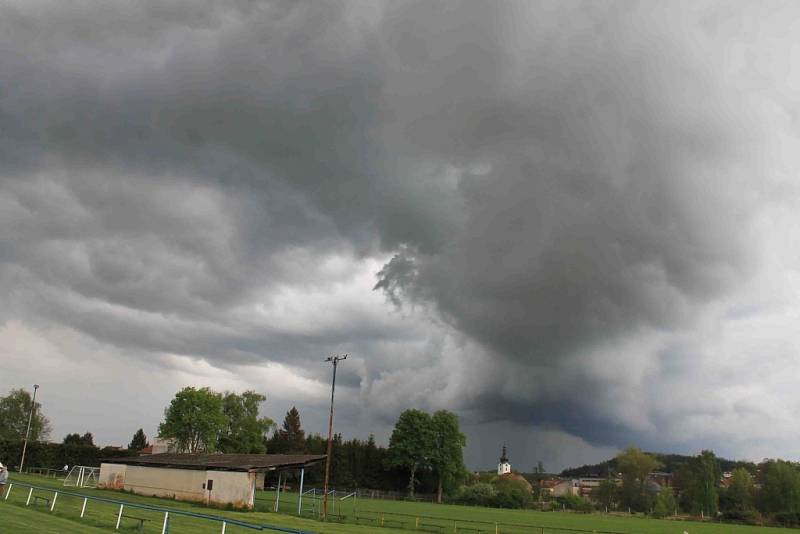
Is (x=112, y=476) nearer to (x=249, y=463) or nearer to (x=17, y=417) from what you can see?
(x=249, y=463)

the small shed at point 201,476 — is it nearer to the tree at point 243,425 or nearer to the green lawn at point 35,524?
the green lawn at point 35,524

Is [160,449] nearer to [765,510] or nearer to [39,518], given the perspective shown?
[765,510]

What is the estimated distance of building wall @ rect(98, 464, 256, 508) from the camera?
49.3m

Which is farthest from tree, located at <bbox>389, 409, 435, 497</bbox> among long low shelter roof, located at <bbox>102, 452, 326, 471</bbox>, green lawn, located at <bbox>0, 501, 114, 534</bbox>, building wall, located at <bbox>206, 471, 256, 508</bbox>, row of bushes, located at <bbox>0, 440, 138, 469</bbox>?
green lawn, located at <bbox>0, 501, 114, 534</bbox>

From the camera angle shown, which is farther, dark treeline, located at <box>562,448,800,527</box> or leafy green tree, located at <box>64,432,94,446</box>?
leafy green tree, located at <box>64,432,94,446</box>

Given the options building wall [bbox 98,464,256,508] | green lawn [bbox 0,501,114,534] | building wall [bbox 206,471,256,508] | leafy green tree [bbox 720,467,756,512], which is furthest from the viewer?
leafy green tree [bbox 720,467,756,512]

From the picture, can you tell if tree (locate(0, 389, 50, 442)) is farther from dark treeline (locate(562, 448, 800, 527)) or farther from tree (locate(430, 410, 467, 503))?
dark treeline (locate(562, 448, 800, 527))

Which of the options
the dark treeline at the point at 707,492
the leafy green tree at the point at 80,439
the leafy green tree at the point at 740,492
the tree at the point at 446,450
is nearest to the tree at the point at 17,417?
the leafy green tree at the point at 80,439

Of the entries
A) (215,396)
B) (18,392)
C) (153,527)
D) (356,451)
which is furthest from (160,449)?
(153,527)

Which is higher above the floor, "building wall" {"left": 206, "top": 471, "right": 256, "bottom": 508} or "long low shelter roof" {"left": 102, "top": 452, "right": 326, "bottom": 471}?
"long low shelter roof" {"left": 102, "top": 452, "right": 326, "bottom": 471}

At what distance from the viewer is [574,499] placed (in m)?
117

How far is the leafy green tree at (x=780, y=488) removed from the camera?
108688 mm

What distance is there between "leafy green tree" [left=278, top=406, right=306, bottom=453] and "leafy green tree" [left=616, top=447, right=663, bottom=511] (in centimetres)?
7093

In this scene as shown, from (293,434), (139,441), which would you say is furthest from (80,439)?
(293,434)
